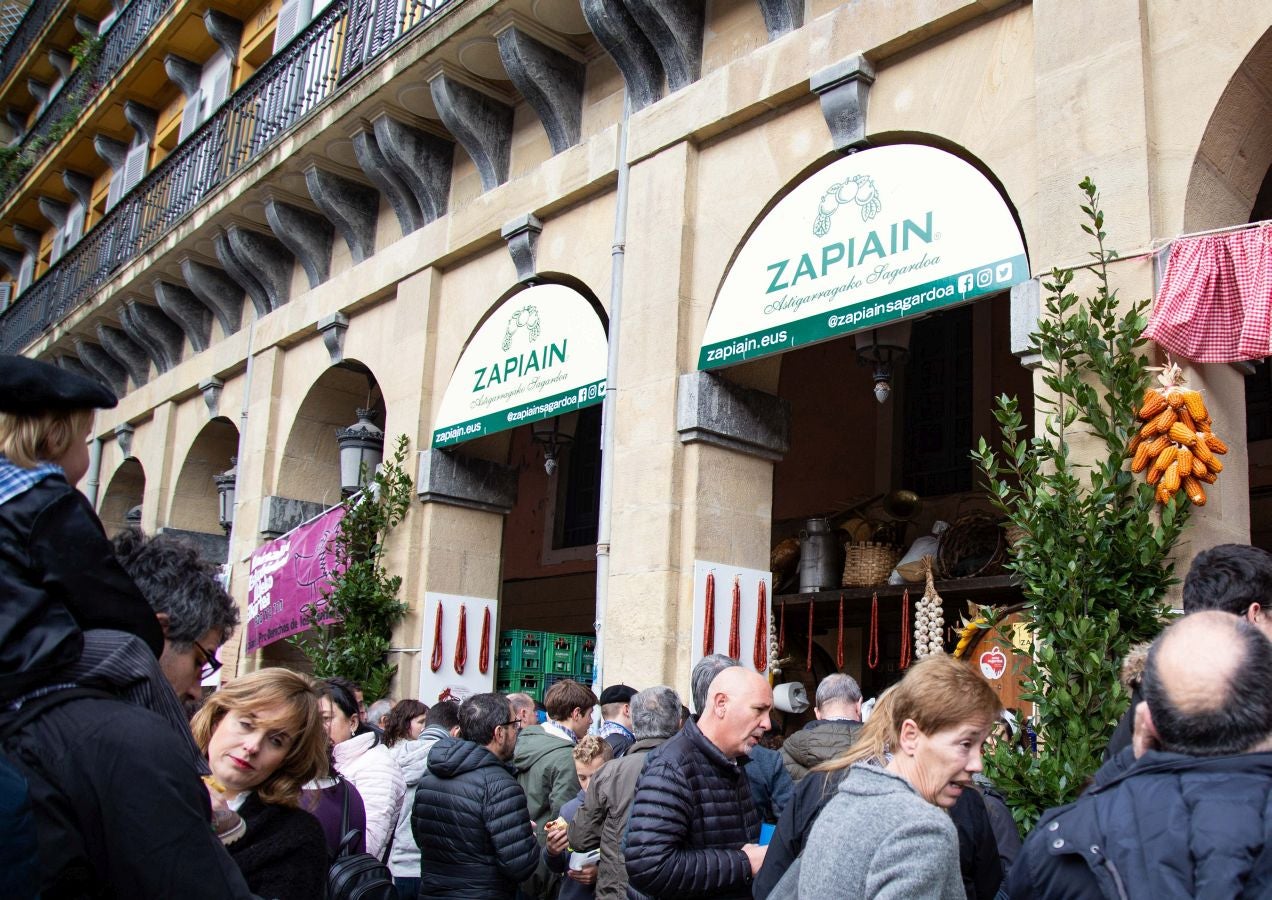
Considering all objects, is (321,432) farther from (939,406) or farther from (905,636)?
(905,636)

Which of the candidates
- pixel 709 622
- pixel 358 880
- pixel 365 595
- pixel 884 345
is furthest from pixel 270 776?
pixel 365 595

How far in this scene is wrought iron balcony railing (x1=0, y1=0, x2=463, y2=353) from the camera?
12133 millimetres

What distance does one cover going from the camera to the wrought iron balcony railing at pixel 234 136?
12133mm

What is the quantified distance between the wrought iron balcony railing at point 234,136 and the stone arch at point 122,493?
104 inches

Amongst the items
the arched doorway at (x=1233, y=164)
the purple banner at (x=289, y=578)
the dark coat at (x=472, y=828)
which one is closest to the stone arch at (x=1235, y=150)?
the arched doorway at (x=1233, y=164)

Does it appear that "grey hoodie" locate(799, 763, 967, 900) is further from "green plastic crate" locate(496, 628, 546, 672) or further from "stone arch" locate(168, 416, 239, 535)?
"stone arch" locate(168, 416, 239, 535)

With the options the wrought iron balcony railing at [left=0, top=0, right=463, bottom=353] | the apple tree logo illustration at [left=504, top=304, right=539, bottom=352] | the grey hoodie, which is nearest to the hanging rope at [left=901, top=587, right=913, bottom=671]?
the apple tree logo illustration at [left=504, top=304, right=539, bottom=352]

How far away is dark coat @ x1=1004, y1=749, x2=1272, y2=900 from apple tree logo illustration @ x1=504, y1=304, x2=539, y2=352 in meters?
7.92

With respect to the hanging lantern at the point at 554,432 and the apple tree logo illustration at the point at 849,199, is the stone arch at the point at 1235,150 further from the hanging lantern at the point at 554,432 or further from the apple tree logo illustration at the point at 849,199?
the hanging lantern at the point at 554,432

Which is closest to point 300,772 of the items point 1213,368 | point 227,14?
point 1213,368

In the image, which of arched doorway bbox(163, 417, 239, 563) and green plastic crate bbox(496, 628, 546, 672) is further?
arched doorway bbox(163, 417, 239, 563)

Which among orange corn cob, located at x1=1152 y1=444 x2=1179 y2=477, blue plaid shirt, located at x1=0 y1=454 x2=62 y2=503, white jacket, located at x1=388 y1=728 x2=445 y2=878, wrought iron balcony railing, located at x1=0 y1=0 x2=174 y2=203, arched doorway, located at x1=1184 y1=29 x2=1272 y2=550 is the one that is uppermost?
wrought iron balcony railing, located at x1=0 y1=0 x2=174 y2=203

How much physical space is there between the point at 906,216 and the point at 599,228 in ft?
10.4

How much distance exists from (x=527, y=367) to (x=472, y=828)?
5.29 metres
